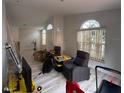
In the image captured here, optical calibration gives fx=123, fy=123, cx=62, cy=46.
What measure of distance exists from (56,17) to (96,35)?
2.90m

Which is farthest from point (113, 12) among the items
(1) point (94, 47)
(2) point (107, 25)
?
(1) point (94, 47)

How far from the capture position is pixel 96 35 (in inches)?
226

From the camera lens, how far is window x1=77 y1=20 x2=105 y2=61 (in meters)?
5.54

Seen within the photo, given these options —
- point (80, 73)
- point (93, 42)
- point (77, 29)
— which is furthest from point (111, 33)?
point (80, 73)

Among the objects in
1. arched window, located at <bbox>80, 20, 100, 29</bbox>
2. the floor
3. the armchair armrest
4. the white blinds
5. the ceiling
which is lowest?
the floor

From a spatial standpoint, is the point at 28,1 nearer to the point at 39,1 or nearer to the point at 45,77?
the point at 39,1

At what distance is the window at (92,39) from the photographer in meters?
5.54

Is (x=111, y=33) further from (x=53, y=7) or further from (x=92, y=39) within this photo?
(x=53, y=7)

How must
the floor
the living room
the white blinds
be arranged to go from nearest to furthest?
the floor
the living room
the white blinds

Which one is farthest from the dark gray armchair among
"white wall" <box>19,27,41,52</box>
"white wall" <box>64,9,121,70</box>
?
"white wall" <box>19,27,41,52</box>

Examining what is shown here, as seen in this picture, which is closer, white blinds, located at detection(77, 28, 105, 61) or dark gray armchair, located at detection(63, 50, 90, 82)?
dark gray armchair, located at detection(63, 50, 90, 82)

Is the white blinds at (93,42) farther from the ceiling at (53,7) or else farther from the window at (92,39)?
the ceiling at (53,7)

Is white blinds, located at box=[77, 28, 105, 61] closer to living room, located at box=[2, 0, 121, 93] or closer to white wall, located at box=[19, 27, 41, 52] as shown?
living room, located at box=[2, 0, 121, 93]

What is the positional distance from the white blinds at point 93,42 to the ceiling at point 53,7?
102 cm
